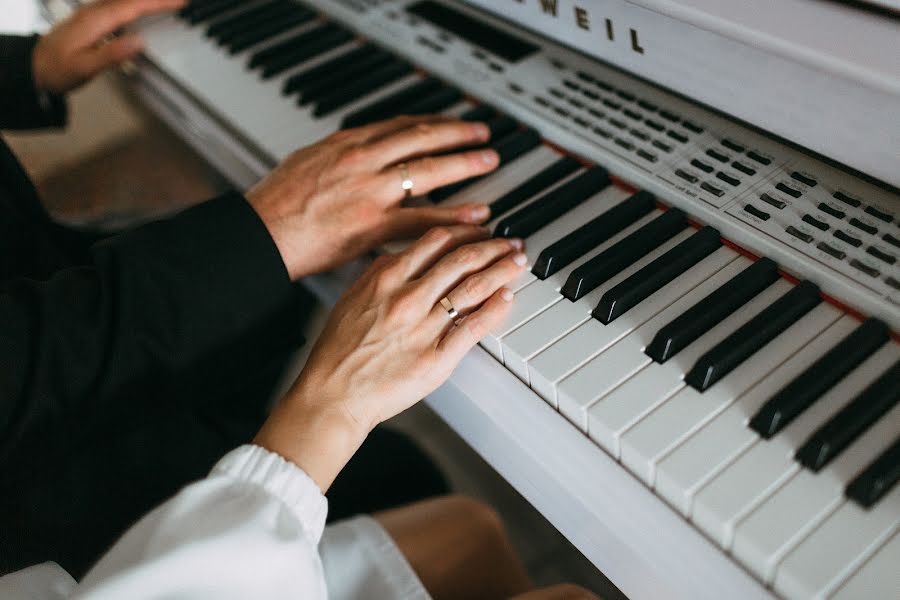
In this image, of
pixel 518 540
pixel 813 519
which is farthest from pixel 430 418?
pixel 813 519

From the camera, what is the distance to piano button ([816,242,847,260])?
79 cm

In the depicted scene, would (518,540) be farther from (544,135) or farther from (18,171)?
(18,171)

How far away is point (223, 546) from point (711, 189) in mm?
656

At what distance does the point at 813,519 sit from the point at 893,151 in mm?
370

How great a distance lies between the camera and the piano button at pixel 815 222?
0.82m

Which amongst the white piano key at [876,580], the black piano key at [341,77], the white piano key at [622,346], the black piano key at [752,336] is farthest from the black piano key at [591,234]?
the black piano key at [341,77]

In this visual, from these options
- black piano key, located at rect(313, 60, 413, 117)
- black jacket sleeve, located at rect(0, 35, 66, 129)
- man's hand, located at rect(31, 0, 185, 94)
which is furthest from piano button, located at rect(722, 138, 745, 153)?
black jacket sleeve, located at rect(0, 35, 66, 129)

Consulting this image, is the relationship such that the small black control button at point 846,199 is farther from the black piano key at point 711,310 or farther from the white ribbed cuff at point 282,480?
the white ribbed cuff at point 282,480

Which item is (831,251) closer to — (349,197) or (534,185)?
(534,185)

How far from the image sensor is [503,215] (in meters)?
1.00

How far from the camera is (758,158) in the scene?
36.1 inches

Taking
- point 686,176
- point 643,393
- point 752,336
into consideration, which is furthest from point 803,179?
point 643,393

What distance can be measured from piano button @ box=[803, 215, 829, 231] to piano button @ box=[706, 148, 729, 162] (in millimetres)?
132

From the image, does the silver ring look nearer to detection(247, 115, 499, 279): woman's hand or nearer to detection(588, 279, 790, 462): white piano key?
detection(247, 115, 499, 279): woman's hand
